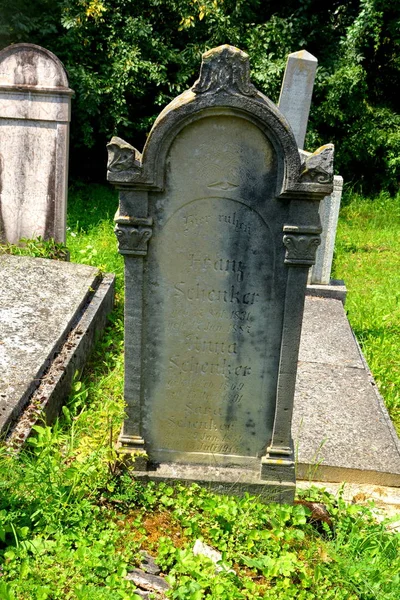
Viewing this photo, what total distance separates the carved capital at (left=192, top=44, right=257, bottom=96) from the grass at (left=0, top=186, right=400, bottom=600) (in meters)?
1.63

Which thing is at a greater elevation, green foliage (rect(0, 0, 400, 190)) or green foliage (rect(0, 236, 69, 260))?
green foliage (rect(0, 0, 400, 190))

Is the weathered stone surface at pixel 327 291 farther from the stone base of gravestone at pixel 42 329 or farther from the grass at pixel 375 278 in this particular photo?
the stone base of gravestone at pixel 42 329

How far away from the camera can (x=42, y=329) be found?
4207 millimetres

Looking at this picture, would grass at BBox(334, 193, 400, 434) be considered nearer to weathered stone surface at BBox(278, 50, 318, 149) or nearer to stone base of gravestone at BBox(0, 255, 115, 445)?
weathered stone surface at BBox(278, 50, 318, 149)

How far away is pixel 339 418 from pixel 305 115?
12.3 feet

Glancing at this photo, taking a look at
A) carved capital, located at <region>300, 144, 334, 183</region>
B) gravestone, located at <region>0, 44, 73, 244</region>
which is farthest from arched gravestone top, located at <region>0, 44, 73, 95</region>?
carved capital, located at <region>300, 144, 334, 183</region>

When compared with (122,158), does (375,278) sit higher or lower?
lower

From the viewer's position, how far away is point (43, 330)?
4195 mm

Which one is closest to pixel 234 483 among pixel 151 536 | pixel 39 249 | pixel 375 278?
pixel 151 536

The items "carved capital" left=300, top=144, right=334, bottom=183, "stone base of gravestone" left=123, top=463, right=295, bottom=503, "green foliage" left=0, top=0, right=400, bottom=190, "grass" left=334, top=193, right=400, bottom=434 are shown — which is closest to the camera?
"carved capital" left=300, top=144, right=334, bottom=183

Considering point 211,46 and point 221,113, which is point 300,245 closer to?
point 221,113

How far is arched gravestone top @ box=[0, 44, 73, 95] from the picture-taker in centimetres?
562

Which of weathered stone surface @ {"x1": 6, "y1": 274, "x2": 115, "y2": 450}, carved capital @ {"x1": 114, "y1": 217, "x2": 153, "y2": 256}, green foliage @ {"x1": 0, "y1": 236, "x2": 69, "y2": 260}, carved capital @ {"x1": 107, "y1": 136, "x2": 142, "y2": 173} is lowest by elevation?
weathered stone surface @ {"x1": 6, "y1": 274, "x2": 115, "y2": 450}

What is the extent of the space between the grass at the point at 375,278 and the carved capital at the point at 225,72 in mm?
2769
